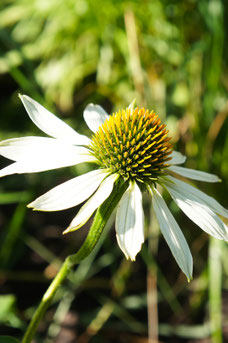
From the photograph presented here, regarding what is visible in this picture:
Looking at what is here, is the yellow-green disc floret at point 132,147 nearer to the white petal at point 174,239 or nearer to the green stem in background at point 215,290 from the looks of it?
the white petal at point 174,239

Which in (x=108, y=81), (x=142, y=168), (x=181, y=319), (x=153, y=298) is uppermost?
(x=108, y=81)

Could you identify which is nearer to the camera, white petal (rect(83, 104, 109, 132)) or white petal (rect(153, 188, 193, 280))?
white petal (rect(153, 188, 193, 280))

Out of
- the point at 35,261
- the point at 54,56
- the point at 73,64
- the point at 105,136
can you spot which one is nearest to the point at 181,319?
the point at 35,261

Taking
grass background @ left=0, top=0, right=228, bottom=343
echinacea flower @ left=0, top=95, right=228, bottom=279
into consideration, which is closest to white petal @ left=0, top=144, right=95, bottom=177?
echinacea flower @ left=0, top=95, right=228, bottom=279

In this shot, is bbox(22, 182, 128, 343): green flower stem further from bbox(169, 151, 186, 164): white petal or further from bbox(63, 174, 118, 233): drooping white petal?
bbox(169, 151, 186, 164): white petal

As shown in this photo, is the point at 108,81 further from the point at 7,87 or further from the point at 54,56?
the point at 7,87

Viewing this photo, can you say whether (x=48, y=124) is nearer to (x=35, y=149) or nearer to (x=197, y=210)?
(x=35, y=149)
